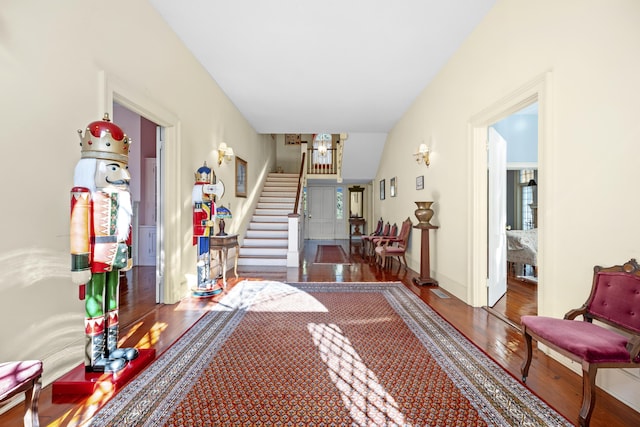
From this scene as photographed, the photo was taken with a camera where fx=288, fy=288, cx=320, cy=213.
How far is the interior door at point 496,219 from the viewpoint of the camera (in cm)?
360

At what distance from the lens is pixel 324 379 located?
204 cm

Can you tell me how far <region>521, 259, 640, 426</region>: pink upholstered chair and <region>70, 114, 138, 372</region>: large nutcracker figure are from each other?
2799mm

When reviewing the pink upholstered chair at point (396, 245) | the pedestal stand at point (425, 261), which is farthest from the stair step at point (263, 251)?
the pedestal stand at point (425, 261)

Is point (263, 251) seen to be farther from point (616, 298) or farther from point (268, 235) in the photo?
point (616, 298)

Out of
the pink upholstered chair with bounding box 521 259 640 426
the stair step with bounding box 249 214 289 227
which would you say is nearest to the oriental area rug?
the pink upholstered chair with bounding box 521 259 640 426

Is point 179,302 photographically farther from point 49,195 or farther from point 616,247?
point 616,247

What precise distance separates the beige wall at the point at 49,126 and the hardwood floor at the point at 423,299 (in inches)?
19.0

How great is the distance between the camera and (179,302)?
3.76 m

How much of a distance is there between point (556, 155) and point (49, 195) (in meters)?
3.83

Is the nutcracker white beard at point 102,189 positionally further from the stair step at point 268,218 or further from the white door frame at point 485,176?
the stair step at point 268,218

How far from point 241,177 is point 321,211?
638 cm

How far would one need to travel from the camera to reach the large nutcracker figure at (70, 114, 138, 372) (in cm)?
177

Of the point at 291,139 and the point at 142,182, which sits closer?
the point at 142,182

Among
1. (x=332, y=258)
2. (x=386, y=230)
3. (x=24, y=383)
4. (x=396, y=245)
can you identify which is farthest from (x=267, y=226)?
(x=24, y=383)
